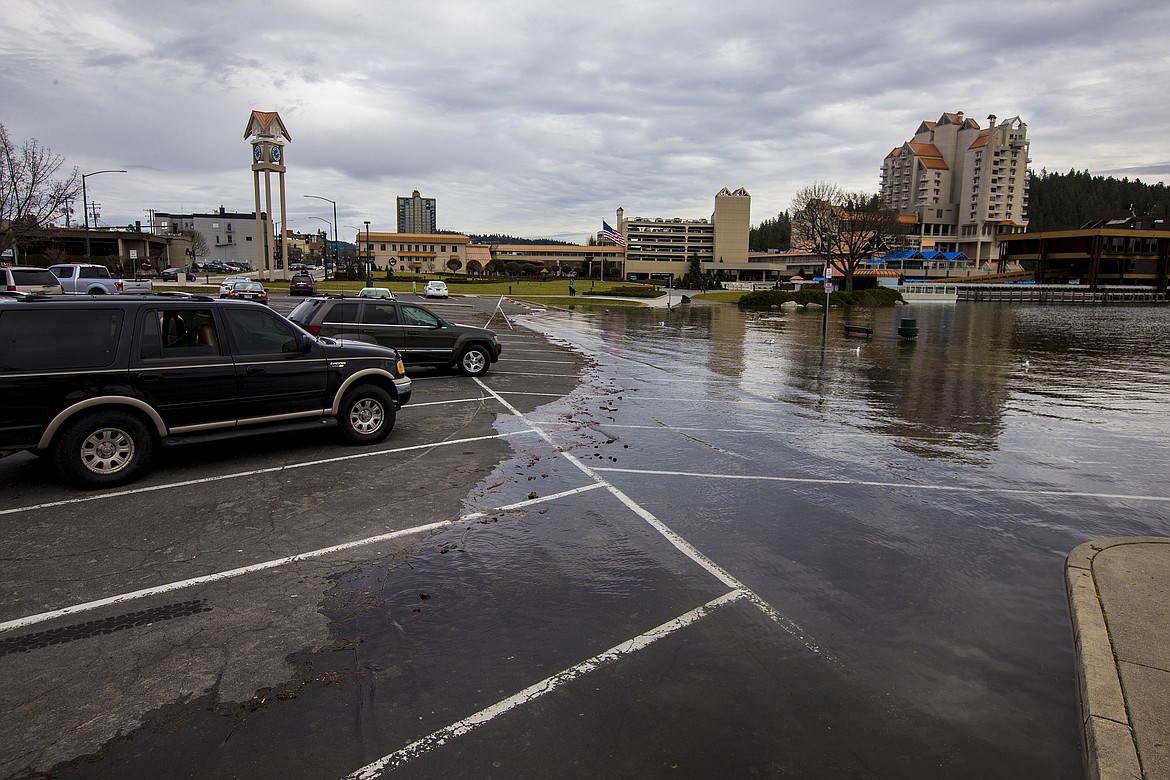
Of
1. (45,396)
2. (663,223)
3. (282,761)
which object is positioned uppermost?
(663,223)

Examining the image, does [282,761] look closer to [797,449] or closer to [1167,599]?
[1167,599]

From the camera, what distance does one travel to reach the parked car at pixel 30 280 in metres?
23.9

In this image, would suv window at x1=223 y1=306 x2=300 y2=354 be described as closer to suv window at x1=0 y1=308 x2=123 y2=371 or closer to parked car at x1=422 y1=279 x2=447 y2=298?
suv window at x1=0 y1=308 x2=123 y2=371

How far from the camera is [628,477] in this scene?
27.3 feet

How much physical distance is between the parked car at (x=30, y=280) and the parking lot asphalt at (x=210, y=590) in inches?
792

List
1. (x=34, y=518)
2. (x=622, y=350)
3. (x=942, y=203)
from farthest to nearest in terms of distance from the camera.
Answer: (x=942, y=203)
(x=622, y=350)
(x=34, y=518)

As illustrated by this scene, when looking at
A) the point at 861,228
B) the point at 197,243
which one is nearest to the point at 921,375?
the point at 861,228

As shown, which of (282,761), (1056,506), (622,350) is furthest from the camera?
(622,350)

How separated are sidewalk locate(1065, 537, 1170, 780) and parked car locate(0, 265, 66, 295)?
1136 inches

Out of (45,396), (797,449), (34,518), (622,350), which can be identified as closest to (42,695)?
(34,518)

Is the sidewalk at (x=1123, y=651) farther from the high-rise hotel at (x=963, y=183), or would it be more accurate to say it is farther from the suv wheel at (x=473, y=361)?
the high-rise hotel at (x=963, y=183)

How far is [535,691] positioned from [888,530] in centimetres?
422

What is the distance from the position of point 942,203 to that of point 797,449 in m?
154

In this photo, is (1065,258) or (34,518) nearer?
(34,518)
